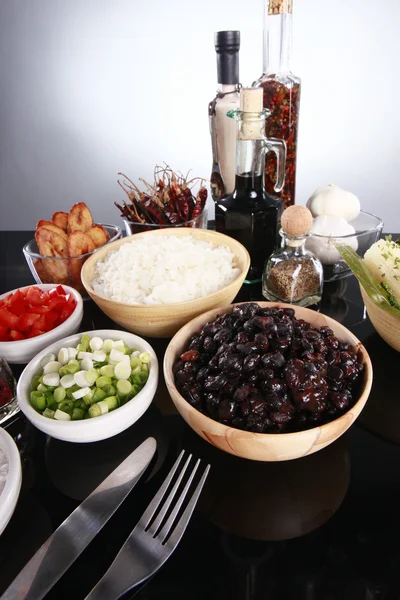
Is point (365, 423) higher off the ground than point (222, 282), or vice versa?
point (222, 282)

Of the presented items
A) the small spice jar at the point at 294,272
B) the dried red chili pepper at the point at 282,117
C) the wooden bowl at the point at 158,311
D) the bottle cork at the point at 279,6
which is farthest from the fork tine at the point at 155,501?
the bottle cork at the point at 279,6

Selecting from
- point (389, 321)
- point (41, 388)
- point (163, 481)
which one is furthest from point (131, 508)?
point (389, 321)

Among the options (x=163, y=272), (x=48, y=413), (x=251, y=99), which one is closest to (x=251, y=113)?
(x=251, y=99)

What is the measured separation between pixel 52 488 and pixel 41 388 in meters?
0.19

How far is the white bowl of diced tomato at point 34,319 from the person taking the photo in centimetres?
112

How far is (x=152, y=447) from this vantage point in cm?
96

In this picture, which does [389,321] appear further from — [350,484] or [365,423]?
[350,484]

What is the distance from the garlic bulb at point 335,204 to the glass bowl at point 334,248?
63 millimetres

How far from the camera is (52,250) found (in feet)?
4.53

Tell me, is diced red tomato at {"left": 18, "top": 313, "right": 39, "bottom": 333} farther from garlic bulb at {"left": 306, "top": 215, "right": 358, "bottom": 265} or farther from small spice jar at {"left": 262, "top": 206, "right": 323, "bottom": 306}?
garlic bulb at {"left": 306, "top": 215, "right": 358, "bottom": 265}

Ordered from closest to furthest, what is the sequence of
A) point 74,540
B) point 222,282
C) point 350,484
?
point 74,540, point 350,484, point 222,282

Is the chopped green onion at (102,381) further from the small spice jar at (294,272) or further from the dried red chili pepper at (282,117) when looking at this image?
the dried red chili pepper at (282,117)

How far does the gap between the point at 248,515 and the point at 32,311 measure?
0.68 m

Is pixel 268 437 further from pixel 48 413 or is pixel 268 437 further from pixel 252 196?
pixel 252 196
